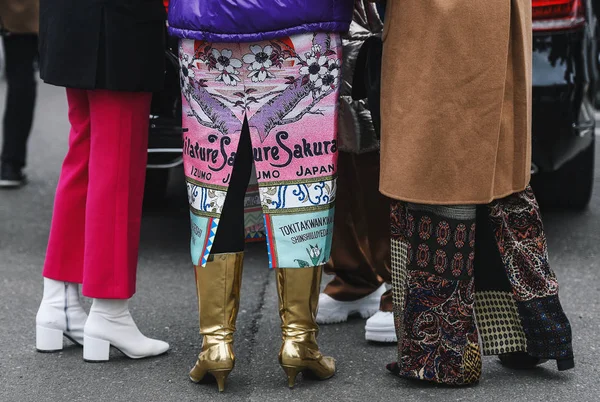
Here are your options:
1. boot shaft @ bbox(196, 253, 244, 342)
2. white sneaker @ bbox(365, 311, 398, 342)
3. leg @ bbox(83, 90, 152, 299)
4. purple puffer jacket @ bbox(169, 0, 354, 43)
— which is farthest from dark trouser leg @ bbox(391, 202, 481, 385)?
leg @ bbox(83, 90, 152, 299)

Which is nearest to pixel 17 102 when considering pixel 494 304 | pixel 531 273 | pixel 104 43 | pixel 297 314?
pixel 104 43

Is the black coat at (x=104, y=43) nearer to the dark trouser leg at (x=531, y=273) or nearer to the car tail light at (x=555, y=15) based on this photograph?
the dark trouser leg at (x=531, y=273)

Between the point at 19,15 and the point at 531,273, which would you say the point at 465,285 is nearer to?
the point at 531,273

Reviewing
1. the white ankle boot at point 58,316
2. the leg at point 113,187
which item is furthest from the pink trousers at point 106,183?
the white ankle boot at point 58,316

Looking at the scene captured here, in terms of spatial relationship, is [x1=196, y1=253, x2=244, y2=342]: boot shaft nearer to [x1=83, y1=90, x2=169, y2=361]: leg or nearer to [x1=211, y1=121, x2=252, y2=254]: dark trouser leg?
[x1=211, y1=121, x2=252, y2=254]: dark trouser leg

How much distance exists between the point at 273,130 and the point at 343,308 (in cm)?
101

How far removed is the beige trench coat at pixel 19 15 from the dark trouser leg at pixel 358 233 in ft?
8.50

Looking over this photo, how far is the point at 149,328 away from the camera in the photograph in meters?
3.42

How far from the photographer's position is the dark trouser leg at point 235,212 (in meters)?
2.72

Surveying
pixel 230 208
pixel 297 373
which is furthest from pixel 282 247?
pixel 297 373

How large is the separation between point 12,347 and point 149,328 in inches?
17.8

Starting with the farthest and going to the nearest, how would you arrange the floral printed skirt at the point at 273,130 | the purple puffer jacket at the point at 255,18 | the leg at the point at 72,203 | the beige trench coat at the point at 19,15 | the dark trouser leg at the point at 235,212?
the beige trench coat at the point at 19,15 → the leg at the point at 72,203 → the dark trouser leg at the point at 235,212 → the floral printed skirt at the point at 273,130 → the purple puffer jacket at the point at 255,18

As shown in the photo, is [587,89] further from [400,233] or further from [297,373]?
[297,373]

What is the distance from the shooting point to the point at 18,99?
5781mm
